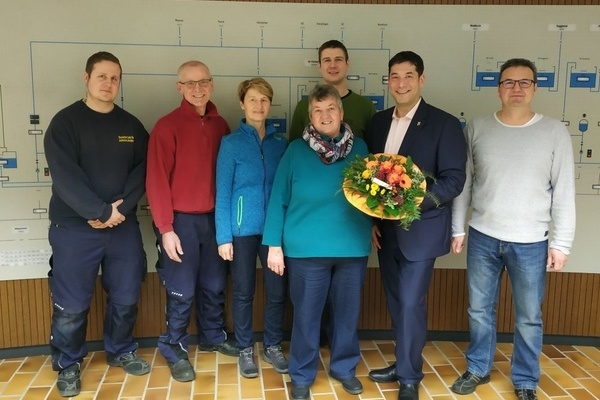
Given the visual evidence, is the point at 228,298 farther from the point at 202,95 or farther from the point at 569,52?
the point at 569,52

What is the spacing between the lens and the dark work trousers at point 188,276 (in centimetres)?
315

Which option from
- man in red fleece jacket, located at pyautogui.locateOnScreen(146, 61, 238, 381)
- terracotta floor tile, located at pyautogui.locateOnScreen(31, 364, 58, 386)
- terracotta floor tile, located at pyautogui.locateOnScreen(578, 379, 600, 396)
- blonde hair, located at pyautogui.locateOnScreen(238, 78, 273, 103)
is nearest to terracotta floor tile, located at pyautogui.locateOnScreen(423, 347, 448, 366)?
terracotta floor tile, located at pyautogui.locateOnScreen(578, 379, 600, 396)

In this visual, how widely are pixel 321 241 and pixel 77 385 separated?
5.50ft

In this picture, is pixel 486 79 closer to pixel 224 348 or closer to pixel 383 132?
pixel 383 132

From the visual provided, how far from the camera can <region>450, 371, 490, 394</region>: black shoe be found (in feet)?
10.2

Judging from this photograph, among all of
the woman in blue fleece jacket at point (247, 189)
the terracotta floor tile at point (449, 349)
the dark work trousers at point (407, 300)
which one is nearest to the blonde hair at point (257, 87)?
the woman in blue fleece jacket at point (247, 189)

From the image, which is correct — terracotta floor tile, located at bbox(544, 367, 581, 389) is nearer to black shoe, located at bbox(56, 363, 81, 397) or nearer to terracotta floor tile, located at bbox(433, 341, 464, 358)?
terracotta floor tile, located at bbox(433, 341, 464, 358)

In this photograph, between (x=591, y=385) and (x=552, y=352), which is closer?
(x=591, y=385)

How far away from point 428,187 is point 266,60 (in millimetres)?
1549

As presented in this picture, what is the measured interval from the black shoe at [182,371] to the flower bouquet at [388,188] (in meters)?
1.53

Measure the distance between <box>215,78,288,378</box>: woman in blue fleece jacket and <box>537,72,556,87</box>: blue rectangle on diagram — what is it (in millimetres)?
1895

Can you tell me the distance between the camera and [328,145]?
9.07ft

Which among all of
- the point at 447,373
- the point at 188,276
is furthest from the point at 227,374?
the point at 447,373

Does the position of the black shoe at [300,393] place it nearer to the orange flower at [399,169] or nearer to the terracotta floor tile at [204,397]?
the terracotta floor tile at [204,397]
